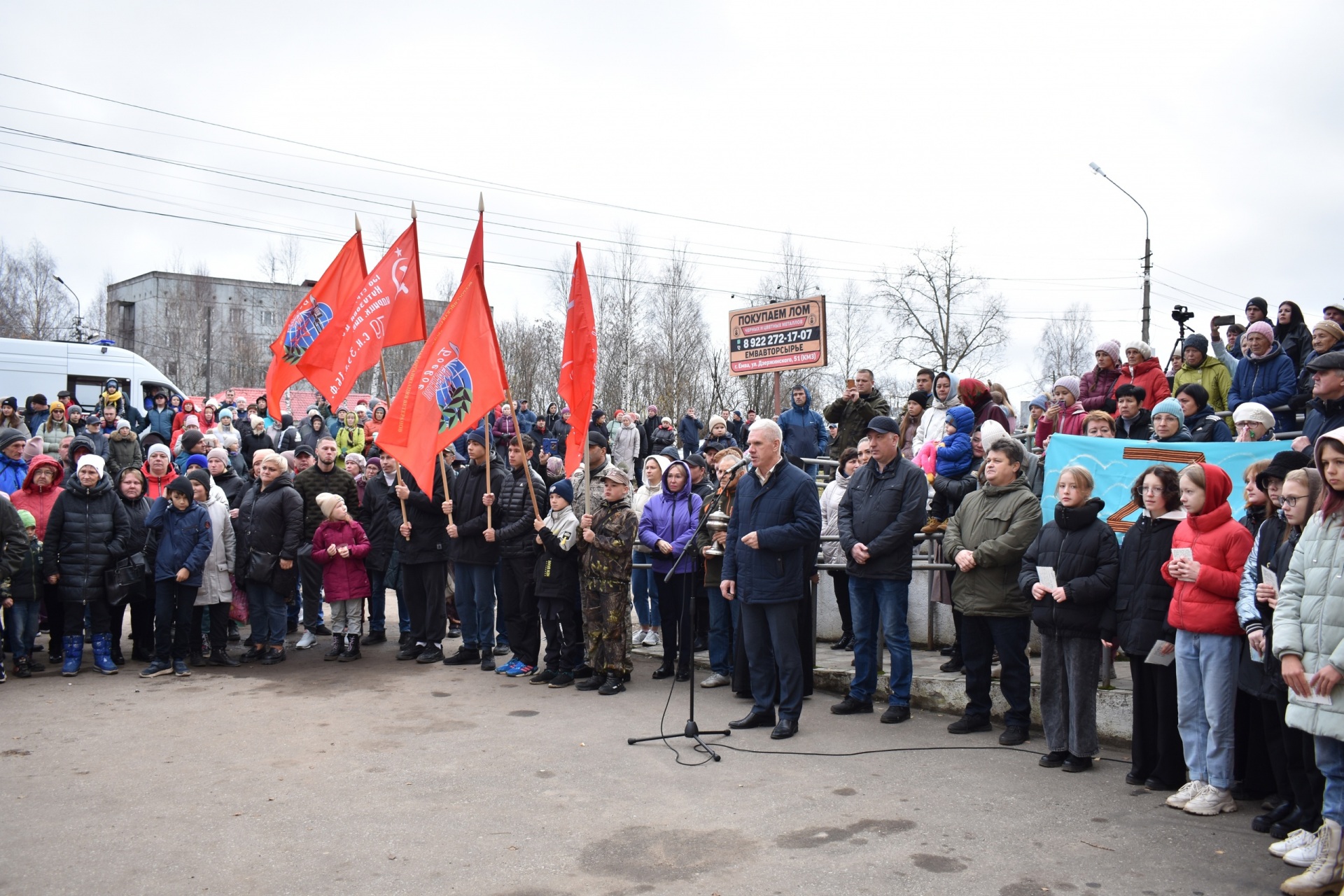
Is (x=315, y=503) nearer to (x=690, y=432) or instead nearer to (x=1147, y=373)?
(x=1147, y=373)

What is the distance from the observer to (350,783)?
20.5ft

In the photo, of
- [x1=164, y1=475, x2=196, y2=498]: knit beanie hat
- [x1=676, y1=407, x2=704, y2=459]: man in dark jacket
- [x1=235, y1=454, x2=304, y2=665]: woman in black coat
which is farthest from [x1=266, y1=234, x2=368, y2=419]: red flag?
[x1=676, y1=407, x2=704, y2=459]: man in dark jacket

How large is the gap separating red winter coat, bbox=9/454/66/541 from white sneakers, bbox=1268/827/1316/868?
11100mm

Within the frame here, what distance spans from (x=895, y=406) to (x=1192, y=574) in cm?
4209

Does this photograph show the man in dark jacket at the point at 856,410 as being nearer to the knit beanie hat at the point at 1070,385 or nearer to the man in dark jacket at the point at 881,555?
the knit beanie hat at the point at 1070,385

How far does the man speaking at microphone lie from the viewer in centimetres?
738

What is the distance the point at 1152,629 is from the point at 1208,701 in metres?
0.54

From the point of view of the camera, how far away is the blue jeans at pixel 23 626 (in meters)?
9.57

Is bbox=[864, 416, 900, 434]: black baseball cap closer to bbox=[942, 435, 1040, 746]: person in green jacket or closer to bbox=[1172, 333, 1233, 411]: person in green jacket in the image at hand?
bbox=[942, 435, 1040, 746]: person in green jacket

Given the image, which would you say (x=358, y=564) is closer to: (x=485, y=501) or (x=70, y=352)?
(x=485, y=501)

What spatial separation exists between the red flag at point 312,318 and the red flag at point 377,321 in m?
0.23

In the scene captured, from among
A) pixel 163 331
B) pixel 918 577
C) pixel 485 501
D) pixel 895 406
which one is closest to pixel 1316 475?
pixel 918 577

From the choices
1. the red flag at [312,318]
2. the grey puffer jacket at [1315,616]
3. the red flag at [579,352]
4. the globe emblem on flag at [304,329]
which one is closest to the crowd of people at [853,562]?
the grey puffer jacket at [1315,616]

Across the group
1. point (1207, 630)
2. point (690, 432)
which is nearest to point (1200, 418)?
point (1207, 630)
